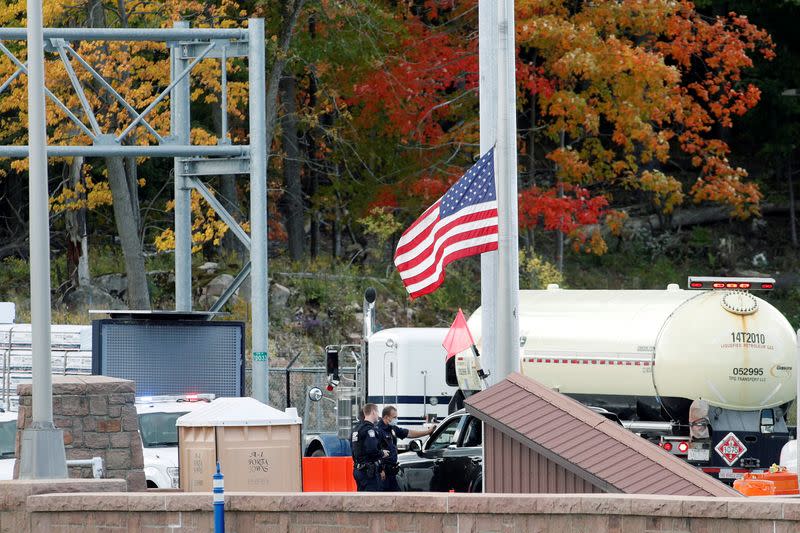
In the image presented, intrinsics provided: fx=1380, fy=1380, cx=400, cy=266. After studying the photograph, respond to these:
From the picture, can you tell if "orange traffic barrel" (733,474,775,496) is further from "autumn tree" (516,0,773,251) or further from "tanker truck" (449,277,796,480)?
"autumn tree" (516,0,773,251)

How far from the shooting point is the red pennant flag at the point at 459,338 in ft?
70.4

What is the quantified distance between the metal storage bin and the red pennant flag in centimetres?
775

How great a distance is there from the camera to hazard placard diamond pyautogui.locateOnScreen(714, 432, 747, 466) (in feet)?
67.5

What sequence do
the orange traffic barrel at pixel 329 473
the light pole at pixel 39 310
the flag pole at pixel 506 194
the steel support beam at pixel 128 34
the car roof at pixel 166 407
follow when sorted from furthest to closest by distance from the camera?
1. the steel support beam at pixel 128 34
2. the orange traffic barrel at pixel 329 473
3. the car roof at pixel 166 407
4. the flag pole at pixel 506 194
5. the light pole at pixel 39 310

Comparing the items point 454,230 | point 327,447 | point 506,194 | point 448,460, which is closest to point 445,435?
point 448,460

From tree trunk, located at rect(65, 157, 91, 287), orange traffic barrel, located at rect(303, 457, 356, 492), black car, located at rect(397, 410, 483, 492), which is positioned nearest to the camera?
black car, located at rect(397, 410, 483, 492)

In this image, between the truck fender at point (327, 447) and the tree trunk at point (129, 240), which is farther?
the tree trunk at point (129, 240)

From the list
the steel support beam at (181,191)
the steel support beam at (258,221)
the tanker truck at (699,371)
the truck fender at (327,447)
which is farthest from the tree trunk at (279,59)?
the tanker truck at (699,371)

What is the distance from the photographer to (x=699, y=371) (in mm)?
21016

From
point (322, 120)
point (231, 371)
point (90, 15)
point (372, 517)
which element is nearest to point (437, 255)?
point (231, 371)

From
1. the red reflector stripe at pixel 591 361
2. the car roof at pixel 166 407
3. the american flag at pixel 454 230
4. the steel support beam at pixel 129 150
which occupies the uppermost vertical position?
the steel support beam at pixel 129 150

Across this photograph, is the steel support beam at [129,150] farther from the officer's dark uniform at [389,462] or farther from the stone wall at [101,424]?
the stone wall at [101,424]

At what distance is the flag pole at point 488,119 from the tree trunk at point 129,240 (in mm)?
13590

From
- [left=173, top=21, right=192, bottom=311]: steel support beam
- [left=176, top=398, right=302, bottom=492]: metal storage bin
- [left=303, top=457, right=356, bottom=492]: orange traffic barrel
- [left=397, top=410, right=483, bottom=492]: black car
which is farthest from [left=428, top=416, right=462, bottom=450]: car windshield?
[left=173, top=21, right=192, bottom=311]: steel support beam
